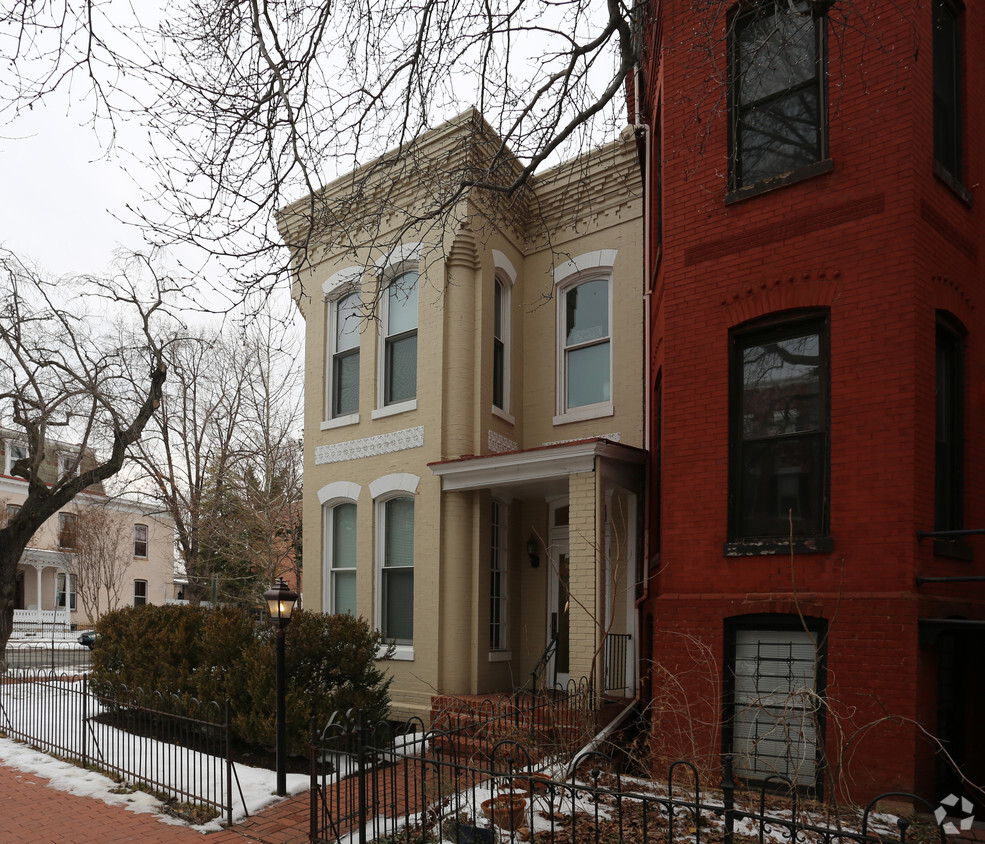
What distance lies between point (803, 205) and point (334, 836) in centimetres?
721

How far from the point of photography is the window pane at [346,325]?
13.9 meters

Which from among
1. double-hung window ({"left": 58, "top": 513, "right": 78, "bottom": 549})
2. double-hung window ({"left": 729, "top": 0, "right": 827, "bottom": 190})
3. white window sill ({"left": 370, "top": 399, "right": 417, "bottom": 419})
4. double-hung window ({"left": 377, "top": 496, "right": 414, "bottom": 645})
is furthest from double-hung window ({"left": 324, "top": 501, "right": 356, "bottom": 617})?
double-hung window ({"left": 58, "top": 513, "right": 78, "bottom": 549})

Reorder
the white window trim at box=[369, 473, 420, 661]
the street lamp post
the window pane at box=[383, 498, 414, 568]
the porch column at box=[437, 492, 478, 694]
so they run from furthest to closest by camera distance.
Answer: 1. the window pane at box=[383, 498, 414, 568]
2. the white window trim at box=[369, 473, 420, 661]
3. the porch column at box=[437, 492, 478, 694]
4. the street lamp post

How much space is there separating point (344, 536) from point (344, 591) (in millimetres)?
898

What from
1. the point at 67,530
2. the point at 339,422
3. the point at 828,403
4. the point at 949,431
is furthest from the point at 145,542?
the point at 949,431

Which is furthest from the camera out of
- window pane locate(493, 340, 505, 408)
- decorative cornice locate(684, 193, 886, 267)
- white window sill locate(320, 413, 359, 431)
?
white window sill locate(320, 413, 359, 431)

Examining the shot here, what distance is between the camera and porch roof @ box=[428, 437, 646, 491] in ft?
33.6

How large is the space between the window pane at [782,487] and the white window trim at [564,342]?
4091mm

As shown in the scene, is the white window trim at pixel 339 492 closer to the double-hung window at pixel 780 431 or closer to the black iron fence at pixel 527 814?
the black iron fence at pixel 527 814

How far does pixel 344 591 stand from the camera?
1345 cm

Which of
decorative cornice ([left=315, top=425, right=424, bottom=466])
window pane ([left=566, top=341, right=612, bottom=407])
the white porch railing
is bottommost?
the white porch railing

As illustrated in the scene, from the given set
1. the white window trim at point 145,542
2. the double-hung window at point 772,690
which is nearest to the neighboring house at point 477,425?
the double-hung window at point 772,690

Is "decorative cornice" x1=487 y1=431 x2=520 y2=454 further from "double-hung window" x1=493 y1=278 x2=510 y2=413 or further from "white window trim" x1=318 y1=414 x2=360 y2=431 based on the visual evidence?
"white window trim" x1=318 y1=414 x2=360 y2=431

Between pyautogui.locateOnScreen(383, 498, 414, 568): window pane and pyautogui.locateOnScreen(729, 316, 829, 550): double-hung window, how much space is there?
18.9 ft
